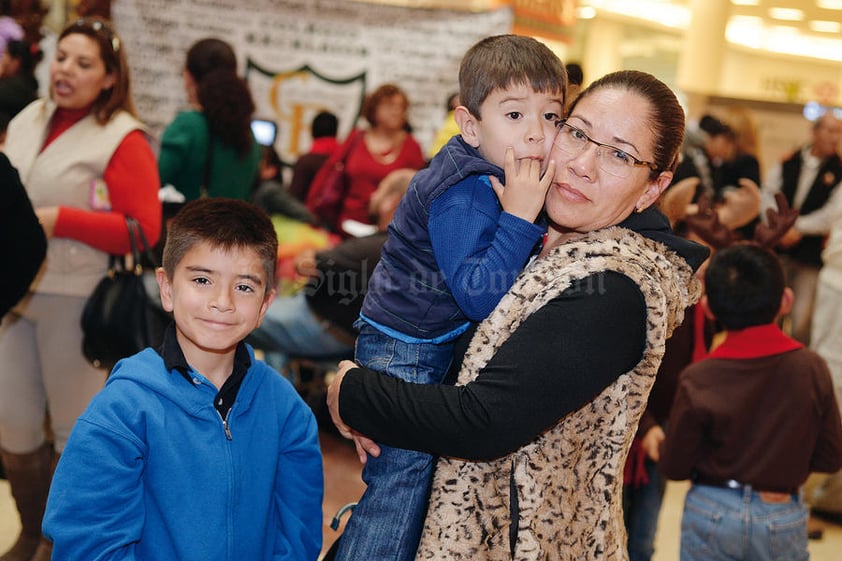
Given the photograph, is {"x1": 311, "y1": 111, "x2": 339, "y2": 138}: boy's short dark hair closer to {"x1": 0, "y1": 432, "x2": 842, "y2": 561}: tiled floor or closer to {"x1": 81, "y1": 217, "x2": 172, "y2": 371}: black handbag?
{"x1": 0, "y1": 432, "x2": 842, "y2": 561}: tiled floor

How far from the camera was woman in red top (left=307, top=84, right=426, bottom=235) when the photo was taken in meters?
5.45

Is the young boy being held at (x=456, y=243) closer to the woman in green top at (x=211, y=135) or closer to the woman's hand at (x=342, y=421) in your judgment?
the woman's hand at (x=342, y=421)

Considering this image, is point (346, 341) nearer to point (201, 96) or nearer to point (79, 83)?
point (201, 96)

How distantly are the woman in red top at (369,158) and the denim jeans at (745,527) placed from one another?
10.3 ft

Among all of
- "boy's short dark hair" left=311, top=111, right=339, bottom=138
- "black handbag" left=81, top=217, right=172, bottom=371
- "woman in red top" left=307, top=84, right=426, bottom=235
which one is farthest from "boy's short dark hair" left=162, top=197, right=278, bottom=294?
"boy's short dark hair" left=311, top=111, right=339, bottom=138

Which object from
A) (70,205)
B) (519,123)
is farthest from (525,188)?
(70,205)

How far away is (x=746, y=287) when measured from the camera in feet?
9.23

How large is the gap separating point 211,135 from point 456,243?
9.05 ft

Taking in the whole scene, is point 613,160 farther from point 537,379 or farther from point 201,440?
point 201,440

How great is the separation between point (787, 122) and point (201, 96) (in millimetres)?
6896

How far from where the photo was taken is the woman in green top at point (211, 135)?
3.99 metres

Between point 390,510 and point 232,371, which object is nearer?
point 390,510

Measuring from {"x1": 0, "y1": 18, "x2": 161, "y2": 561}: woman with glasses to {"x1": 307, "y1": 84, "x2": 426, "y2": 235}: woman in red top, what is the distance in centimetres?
245

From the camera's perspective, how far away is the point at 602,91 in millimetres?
1645
